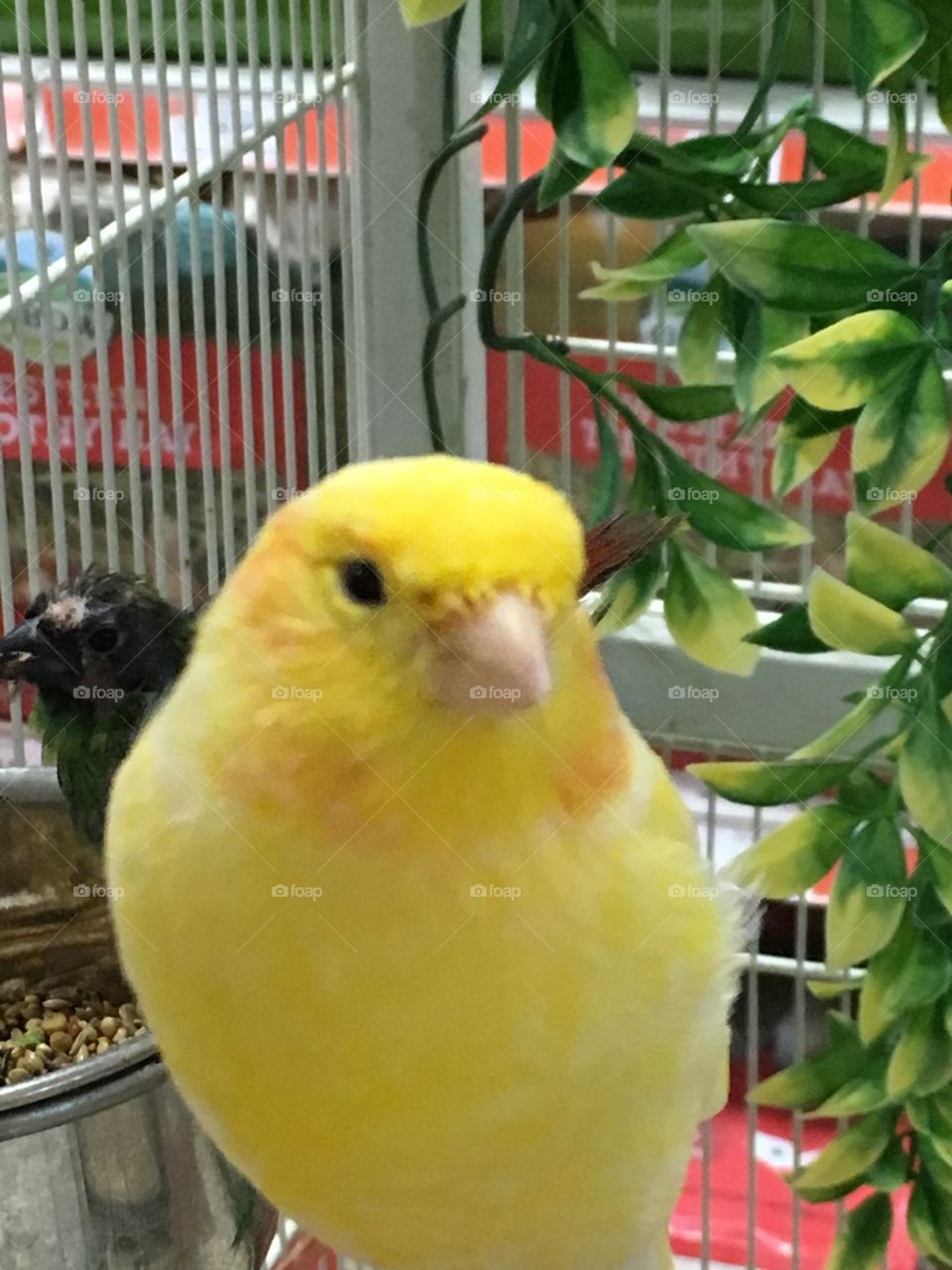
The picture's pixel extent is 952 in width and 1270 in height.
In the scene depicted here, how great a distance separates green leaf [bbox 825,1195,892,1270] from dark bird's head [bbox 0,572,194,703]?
346 millimetres

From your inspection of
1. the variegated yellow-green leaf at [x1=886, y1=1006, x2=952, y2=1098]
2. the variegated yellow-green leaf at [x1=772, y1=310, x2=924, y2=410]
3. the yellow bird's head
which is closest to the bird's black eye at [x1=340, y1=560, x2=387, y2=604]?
the yellow bird's head

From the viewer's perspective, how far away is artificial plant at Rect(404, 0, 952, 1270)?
1.33 feet

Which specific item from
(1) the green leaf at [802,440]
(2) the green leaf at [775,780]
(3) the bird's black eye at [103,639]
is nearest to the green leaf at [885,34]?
(1) the green leaf at [802,440]

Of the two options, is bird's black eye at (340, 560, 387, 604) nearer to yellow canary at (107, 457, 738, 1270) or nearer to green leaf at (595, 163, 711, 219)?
yellow canary at (107, 457, 738, 1270)

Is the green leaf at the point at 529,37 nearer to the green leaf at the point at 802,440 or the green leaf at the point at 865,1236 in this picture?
the green leaf at the point at 802,440

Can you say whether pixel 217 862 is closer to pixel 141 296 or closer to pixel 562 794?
pixel 562 794

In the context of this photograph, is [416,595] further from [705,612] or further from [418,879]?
[705,612]

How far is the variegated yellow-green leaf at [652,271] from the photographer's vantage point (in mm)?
492

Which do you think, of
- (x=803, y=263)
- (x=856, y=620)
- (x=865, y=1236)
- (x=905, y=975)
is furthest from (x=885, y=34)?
(x=865, y=1236)

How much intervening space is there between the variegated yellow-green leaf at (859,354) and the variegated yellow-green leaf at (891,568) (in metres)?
0.05

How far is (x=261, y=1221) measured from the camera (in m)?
0.56

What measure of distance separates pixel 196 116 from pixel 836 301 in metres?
0.26

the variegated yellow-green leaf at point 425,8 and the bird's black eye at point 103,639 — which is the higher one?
the variegated yellow-green leaf at point 425,8

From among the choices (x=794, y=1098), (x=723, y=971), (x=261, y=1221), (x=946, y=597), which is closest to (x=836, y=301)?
(x=946, y=597)
